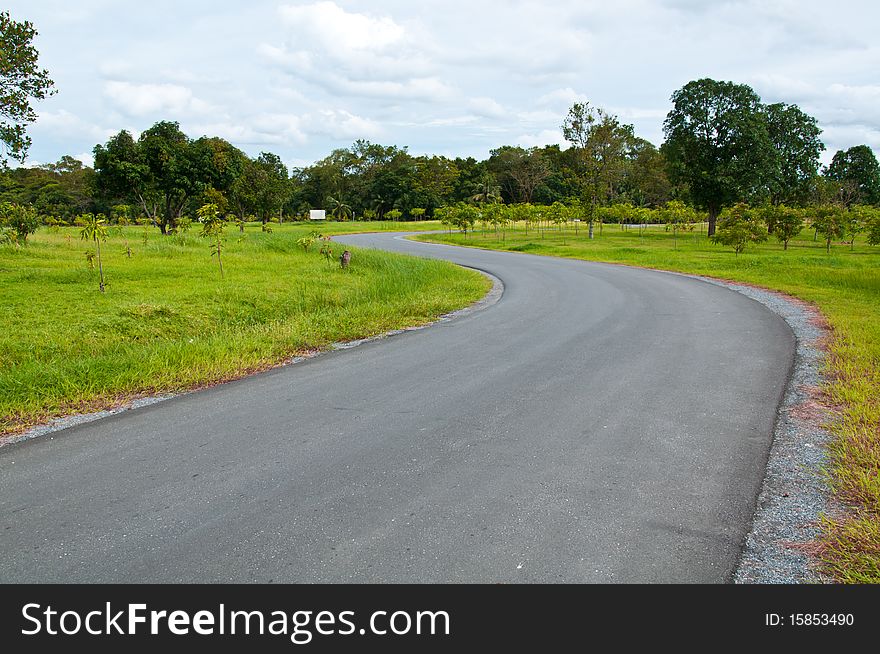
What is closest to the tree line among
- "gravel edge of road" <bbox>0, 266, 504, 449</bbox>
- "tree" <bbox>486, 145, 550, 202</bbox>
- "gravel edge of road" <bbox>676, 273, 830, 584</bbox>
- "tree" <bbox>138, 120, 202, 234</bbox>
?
"tree" <bbox>138, 120, 202, 234</bbox>

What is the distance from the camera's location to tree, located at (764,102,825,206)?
4894 cm

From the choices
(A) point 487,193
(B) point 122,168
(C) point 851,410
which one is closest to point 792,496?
(C) point 851,410

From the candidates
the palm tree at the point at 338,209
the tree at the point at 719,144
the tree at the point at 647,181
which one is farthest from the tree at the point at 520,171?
the tree at the point at 719,144

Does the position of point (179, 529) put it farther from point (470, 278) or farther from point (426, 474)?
point (470, 278)

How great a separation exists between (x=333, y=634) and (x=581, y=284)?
15165 millimetres

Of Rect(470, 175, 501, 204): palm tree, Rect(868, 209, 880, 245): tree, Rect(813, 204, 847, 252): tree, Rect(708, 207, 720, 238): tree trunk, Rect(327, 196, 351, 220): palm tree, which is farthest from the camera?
Rect(327, 196, 351, 220): palm tree

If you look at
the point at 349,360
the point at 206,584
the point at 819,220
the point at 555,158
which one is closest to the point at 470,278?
the point at 349,360

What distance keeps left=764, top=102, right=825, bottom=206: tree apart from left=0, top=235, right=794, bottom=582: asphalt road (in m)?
→ 51.0

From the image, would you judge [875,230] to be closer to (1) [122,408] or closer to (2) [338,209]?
(1) [122,408]

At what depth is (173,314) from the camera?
10.9m

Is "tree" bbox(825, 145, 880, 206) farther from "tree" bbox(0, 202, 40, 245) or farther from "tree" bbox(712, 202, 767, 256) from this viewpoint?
"tree" bbox(0, 202, 40, 245)

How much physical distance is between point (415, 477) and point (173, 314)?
843cm

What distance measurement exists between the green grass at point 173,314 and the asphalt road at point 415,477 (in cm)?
90

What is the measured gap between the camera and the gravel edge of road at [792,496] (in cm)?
306
